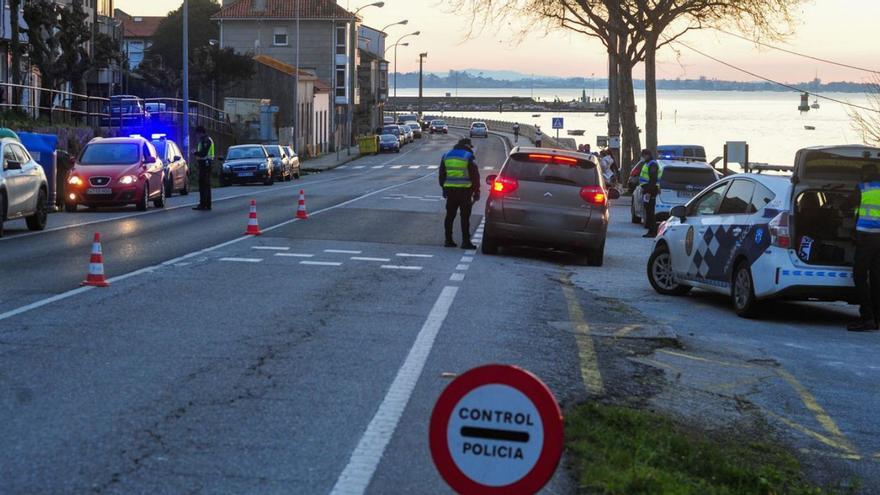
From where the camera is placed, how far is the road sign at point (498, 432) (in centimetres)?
416

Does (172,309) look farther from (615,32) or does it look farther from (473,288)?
(615,32)

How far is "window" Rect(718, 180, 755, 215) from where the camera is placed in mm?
15125

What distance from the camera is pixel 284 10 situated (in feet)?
337

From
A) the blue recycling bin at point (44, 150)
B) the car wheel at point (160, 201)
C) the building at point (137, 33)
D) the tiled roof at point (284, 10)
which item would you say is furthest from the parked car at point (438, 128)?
the blue recycling bin at point (44, 150)

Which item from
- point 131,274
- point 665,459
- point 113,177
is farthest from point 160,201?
point 665,459

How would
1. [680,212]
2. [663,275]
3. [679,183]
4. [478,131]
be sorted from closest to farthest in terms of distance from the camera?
[680,212]
[663,275]
[679,183]
[478,131]

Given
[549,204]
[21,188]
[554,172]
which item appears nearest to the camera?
[549,204]

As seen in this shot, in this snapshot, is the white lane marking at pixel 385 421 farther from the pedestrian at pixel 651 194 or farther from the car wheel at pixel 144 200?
the car wheel at pixel 144 200

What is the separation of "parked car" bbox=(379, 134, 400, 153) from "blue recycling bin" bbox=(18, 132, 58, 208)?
71.4 meters

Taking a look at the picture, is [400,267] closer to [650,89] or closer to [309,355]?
[309,355]

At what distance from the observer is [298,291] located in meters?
14.3

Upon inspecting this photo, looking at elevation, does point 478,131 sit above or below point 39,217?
above

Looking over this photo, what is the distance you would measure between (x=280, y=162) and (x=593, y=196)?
34.6m

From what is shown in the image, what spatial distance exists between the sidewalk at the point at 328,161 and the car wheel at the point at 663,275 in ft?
183
